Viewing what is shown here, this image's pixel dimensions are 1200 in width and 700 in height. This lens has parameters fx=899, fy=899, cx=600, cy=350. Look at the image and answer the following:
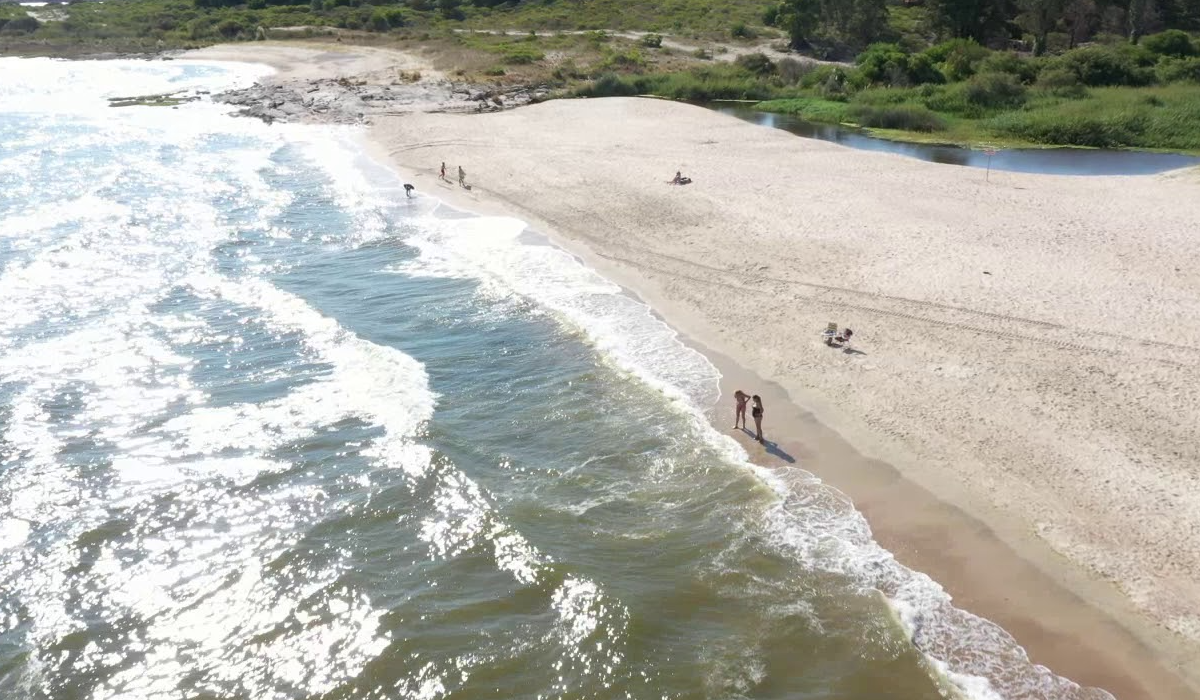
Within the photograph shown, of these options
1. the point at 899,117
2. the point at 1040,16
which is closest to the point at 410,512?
the point at 899,117

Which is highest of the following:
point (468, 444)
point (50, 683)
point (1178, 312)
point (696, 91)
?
point (696, 91)

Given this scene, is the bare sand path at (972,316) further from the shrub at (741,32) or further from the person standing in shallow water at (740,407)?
the shrub at (741,32)

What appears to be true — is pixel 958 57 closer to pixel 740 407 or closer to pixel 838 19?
pixel 838 19

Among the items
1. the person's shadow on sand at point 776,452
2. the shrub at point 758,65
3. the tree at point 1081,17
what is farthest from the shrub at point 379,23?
the person's shadow on sand at point 776,452

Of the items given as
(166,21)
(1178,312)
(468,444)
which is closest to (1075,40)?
(1178,312)

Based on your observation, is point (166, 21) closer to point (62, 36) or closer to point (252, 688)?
point (62, 36)

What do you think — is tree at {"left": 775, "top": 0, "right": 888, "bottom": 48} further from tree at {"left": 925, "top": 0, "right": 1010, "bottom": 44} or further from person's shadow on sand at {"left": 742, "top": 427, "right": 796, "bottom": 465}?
person's shadow on sand at {"left": 742, "top": 427, "right": 796, "bottom": 465}

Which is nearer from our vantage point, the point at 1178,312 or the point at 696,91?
the point at 1178,312

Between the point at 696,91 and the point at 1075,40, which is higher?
the point at 1075,40
